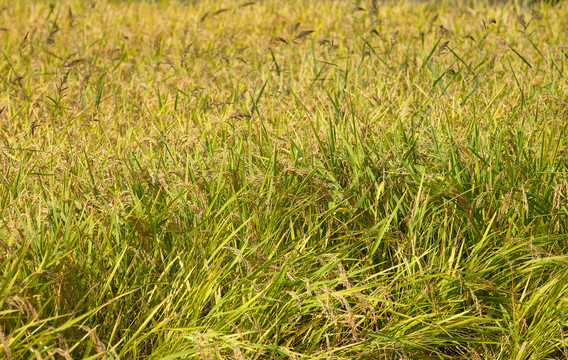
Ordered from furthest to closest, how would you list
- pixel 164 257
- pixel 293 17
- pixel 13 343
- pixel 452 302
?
pixel 293 17 → pixel 164 257 → pixel 452 302 → pixel 13 343

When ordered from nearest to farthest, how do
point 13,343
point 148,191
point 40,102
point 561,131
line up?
point 13,343 < point 148,191 < point 561,131 < point 40,102

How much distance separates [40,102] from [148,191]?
1594 millimetres

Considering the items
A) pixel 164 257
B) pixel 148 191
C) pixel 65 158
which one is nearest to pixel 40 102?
pixel 65 158

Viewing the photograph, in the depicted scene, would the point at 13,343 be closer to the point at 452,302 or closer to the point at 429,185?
the point at 452,302

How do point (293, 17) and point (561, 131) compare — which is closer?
point (561, 131)

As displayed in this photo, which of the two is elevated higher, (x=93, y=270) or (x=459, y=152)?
(x=459, y=152)

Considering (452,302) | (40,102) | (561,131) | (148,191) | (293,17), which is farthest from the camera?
(293,17)

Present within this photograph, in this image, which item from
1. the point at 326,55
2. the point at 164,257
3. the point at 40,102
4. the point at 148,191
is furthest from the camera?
the point at 326,55

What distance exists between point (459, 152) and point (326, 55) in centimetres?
212

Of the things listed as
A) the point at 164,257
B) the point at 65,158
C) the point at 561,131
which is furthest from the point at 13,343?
the point at 561,131

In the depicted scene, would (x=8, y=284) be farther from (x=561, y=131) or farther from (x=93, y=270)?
(x=561, y=131)

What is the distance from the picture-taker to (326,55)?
431 cm

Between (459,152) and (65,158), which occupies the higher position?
(459,152)

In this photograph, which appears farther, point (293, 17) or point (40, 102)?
point (293, 17)
